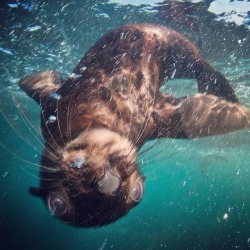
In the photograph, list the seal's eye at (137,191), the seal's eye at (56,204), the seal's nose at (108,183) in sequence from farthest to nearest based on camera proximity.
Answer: the seal's eye at (137,191) < the seal's eye at (56,204) < the seal's nose at (108,183)

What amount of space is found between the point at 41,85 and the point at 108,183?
3.26 m

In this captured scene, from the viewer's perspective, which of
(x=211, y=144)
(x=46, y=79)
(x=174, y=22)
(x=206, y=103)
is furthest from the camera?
(x=211, y=144)

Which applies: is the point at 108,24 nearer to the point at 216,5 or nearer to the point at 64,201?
the point at 216,5

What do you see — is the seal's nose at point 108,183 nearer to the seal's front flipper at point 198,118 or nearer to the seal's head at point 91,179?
the seal's head at point 91,179

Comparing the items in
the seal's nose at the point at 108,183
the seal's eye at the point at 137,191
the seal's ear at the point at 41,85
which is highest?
the seal's nose at the point at 108,183

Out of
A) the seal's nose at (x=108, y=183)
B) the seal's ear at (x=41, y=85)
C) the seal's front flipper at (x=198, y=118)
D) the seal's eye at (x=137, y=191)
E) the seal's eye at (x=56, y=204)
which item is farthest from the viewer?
the seal's ear at (x=41, y=85)

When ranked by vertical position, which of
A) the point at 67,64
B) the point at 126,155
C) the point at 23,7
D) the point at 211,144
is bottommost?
the point at 211,144

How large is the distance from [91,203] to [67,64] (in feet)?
42.6

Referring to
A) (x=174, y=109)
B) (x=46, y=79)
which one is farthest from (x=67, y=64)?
(x=174, y=109)

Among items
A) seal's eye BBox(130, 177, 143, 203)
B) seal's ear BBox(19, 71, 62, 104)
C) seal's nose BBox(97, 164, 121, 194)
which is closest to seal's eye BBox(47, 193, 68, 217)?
seal's nose BBox(97, 164, 121, 194)

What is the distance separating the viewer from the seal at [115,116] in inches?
107

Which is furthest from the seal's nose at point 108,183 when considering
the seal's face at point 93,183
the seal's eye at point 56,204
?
the seal's eye at point 56,204

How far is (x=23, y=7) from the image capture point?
9656mm

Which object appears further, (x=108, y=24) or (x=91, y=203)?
(x=108, y=24)
